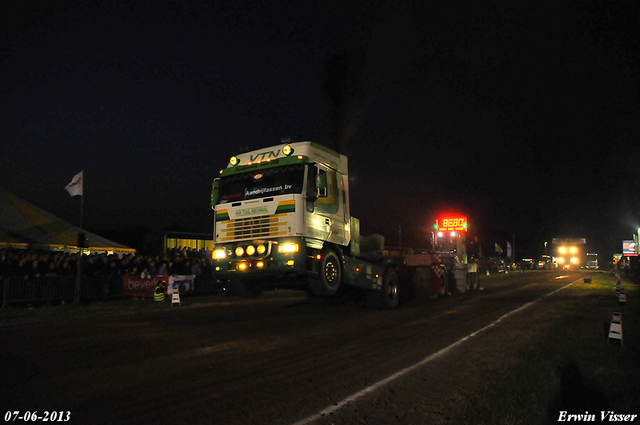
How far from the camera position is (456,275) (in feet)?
70.0

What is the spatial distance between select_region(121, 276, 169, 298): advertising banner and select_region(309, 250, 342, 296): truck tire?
31.1ft

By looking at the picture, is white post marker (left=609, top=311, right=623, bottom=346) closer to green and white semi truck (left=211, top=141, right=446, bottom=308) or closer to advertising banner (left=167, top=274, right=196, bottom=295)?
green and white semi truck (left=211, top=141, right=446, bottom=308)

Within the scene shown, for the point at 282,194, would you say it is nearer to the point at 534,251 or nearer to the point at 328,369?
the point at 328,369

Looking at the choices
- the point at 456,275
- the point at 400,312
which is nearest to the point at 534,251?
the point at 456,275

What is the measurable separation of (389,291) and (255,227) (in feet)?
18.1

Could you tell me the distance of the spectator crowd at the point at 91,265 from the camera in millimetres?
15484

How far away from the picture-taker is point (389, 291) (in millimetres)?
14500

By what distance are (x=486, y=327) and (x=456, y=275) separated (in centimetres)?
1136

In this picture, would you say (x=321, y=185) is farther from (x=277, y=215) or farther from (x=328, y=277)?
(x=328, y=277)

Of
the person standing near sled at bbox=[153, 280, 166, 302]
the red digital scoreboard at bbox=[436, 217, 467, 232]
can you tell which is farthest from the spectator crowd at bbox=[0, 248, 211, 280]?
the red digital scoreboard at bbox=[436, 217, 467, 232]

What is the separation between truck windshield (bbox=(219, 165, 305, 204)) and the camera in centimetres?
1091

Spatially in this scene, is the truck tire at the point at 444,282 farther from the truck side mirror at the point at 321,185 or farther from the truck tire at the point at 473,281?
the truck side mirror at the point at 321,185

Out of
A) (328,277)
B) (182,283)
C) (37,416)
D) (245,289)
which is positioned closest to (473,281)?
(182,283)

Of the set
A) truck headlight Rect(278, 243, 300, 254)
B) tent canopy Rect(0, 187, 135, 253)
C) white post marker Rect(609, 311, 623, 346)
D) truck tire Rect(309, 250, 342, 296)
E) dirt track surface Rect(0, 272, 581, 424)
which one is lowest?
dirt track surface Rect(0, 272, 581, 424)
